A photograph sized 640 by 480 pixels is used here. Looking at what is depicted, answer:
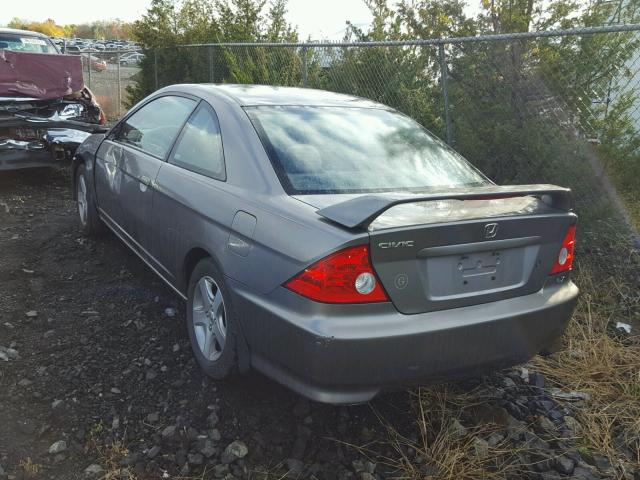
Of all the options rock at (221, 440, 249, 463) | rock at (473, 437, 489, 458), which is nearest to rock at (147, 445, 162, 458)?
rock at (221, 440, 249, 463)

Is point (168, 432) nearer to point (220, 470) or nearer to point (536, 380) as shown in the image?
point (220, 470)

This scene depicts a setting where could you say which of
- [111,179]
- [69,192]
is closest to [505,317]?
[111,179]

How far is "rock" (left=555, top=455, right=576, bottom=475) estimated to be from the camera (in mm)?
2535

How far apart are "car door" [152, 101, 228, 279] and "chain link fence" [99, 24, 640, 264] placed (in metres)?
2.48

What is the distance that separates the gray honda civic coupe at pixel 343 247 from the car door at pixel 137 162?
6 centimetres

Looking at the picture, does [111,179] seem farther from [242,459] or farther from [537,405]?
[537,405]

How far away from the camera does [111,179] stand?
4355mm

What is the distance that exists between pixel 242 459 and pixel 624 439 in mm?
1873

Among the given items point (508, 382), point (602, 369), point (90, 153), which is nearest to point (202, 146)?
point (90, 153)

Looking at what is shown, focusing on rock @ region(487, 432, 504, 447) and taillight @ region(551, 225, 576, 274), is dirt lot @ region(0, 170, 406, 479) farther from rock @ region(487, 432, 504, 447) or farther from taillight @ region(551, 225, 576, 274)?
taillight @ region(551, 225, 576, 274)

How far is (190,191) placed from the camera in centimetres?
314

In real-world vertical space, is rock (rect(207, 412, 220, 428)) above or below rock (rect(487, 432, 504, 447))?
below

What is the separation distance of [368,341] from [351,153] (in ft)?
3.98

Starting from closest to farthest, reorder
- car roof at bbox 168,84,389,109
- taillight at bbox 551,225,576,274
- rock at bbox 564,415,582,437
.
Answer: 1. taillight at bbox 551,225,576,274
2. rock at bbox 564,415,582,437
3. car roof at bbox 168,84,389,109
